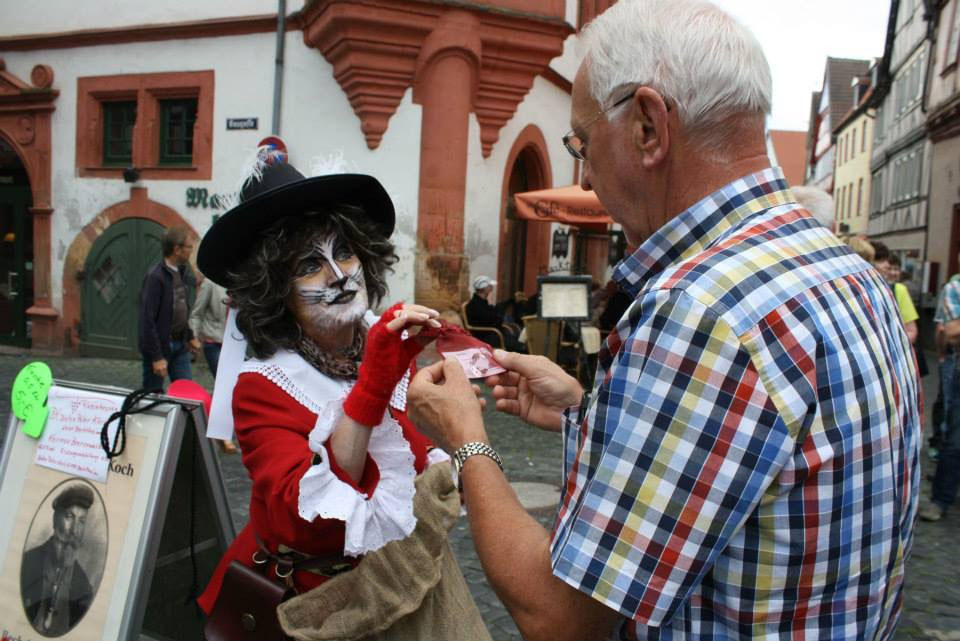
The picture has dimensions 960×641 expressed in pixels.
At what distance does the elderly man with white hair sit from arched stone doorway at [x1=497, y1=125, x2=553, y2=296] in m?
10.9

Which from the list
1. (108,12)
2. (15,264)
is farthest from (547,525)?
(15,264)

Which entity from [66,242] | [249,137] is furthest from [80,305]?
[249,137]

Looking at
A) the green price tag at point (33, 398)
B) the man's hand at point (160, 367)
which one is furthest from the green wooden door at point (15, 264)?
the green price tag at point (33, 398)

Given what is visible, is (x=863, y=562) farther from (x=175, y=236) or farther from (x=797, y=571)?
(x=175, y=236)

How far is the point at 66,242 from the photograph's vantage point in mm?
12398

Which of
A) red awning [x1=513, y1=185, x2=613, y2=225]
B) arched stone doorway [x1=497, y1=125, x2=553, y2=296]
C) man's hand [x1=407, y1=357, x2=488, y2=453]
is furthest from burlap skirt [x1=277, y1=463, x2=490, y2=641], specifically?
arched stone doorway [x1=497, y1=125, x2=553, y2=296]

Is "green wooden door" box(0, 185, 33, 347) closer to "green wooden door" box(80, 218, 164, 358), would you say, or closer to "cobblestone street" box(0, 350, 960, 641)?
"green wooden door" box(80, 218, 164, 358)

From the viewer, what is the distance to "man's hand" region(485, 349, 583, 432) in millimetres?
1741

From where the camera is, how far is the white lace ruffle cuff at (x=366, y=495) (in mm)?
1724

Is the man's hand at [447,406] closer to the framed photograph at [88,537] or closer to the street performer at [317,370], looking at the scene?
the street performer at [317,370]

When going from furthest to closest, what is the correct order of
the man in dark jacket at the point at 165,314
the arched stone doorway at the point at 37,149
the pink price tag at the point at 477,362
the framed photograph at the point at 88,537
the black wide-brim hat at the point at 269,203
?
the arched stone doorway at the point at 37,149 → the man in dark jacket at the point at 165,314 → the framed photograph at the point at 88,537 → the black wide-brim hat at the point at 269,203 → the pink price tag at the point at 477,362

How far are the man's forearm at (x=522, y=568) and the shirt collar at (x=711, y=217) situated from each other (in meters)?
0.42

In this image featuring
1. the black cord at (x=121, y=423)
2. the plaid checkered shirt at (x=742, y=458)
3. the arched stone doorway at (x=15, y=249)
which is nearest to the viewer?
the plaid checkered shirt at (x=742, y=458)

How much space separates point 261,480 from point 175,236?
5206 millimetres
